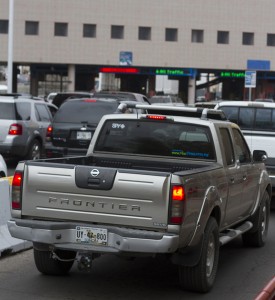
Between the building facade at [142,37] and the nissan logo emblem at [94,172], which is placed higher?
the building facade at [142,37]

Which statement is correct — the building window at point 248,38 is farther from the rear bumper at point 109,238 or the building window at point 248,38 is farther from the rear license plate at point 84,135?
the rear bumper at point 109,238

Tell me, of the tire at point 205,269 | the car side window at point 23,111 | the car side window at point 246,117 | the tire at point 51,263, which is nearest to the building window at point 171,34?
the car side window at point 23,111

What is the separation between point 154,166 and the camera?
789cm

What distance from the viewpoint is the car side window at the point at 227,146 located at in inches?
309

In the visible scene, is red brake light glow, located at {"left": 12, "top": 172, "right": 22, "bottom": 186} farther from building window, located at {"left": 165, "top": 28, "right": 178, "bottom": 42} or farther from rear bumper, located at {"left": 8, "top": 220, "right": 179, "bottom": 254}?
building window, located at {"left": 165, "top": 28, "right": 178, "bottom": 42}

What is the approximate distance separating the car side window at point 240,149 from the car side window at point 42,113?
10.7 meters

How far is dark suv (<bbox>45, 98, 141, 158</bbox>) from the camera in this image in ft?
50.2

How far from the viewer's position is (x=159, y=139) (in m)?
7.98

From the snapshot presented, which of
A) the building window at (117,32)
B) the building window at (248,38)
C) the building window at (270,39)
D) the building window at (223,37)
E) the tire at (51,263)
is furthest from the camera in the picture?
the building window at (270,39)

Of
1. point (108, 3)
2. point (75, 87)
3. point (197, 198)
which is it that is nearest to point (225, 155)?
point (197, 198)

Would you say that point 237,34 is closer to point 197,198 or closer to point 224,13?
point 224,13

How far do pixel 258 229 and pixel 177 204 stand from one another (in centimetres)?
346

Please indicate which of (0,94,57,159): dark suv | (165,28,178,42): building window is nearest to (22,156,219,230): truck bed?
(0,94,57,159): dark suv

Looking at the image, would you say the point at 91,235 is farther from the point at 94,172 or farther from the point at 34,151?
the point at 34,151
